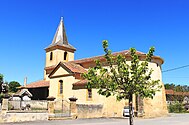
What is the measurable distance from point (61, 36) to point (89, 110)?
23.8 m

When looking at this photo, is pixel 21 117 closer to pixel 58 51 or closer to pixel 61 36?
pixel 58 51

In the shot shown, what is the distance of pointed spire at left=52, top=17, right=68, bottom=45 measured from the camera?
45500 mm

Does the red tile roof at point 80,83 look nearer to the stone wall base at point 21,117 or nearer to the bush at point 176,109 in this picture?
the stone wall base at point 21,117

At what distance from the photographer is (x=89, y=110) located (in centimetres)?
2561

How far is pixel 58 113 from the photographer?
851 inches

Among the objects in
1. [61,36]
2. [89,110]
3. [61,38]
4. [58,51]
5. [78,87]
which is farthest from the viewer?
[61,36]

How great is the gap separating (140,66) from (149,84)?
1.05 m

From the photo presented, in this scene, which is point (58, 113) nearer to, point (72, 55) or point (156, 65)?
point (156, 65)

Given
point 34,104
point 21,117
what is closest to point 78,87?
point 34,104

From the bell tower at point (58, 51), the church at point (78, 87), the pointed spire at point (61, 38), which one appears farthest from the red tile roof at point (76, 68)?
the pointed spire at point (61, 38)

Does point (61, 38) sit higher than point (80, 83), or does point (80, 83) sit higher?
point (61, 38)

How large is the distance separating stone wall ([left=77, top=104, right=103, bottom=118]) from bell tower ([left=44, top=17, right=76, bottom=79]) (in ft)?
57.7

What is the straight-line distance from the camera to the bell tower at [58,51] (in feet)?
142

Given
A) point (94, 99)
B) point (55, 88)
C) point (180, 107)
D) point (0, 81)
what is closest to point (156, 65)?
point (94, 99)
